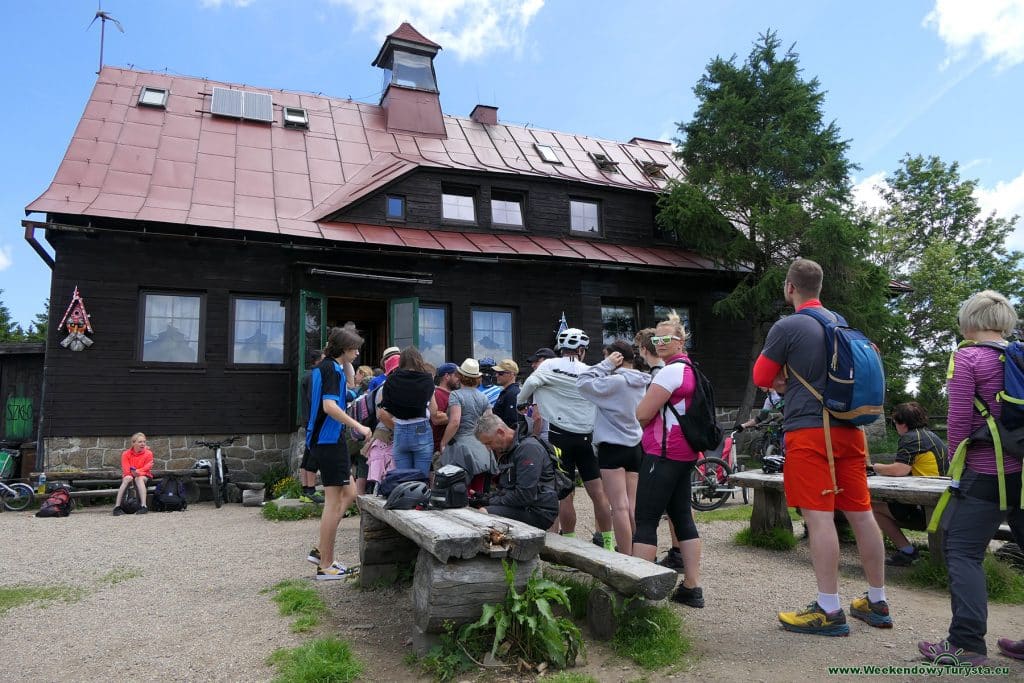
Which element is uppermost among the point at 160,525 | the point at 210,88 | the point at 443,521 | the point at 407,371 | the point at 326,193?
the point at 210,88

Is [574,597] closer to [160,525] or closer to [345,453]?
[345,453]

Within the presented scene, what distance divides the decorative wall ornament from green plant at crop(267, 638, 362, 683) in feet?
31.5

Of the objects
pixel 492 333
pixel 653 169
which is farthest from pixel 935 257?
pixel 492 333

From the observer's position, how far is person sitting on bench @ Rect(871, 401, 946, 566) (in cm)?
571

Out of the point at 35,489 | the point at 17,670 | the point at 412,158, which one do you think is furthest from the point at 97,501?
the point at 412,158

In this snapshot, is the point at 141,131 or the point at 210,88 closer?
the point at 141,131

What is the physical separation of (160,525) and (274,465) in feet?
11.1

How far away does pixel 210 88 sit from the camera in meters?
16.2

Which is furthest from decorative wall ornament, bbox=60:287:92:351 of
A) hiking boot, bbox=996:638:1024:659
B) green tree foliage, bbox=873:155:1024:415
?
green tree foliage, bbox=873:155:1024:415

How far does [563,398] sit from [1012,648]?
3.16 meters

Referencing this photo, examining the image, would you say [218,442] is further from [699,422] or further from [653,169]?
[653,169]

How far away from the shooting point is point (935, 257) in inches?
930

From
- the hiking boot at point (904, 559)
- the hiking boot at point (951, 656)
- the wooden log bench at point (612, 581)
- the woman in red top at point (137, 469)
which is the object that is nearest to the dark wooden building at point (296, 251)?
the woman in red top at point (137, 469)

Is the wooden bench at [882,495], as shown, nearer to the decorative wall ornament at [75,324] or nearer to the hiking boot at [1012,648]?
the hiking boot at [1012,648]
